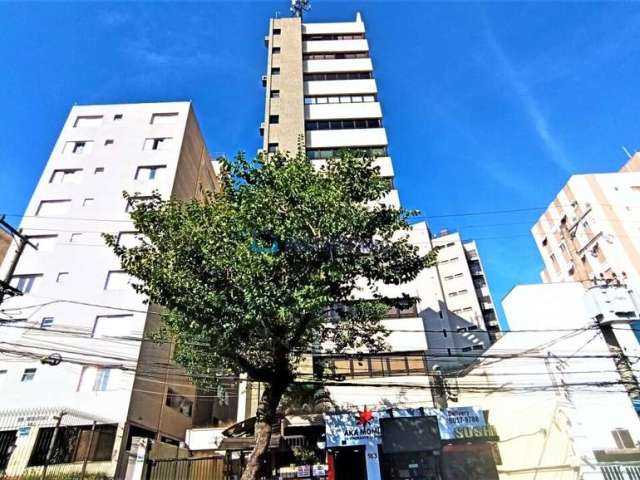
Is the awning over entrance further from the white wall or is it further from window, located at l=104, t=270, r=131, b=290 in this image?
window, located at l=104, t=270, r=131, b=290

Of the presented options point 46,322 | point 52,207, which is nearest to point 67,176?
point 52,207

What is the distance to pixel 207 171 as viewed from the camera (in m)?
34.2

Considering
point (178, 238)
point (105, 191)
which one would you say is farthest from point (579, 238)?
point (105, 191)

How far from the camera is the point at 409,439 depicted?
631 inches

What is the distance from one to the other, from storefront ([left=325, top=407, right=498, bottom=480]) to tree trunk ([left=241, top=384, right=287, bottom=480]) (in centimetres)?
494

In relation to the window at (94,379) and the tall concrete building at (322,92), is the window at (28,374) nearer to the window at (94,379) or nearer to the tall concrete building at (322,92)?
the window at (94,379)

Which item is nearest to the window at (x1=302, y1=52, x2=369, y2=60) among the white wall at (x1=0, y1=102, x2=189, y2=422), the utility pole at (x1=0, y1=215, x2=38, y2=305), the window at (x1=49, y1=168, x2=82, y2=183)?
the white wall at (x1=0, y1=102, x2=189, y2=422)

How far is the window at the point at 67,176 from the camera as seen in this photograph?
26.1m

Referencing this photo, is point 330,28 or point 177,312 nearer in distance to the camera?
point 177,312

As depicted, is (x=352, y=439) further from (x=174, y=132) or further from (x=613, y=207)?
(x=613, y=207)

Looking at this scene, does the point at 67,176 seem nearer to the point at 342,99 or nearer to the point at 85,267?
the point at 85,267

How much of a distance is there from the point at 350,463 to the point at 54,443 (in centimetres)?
1274

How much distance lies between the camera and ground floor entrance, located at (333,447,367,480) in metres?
16.2

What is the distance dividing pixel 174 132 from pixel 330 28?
64.1 feet
